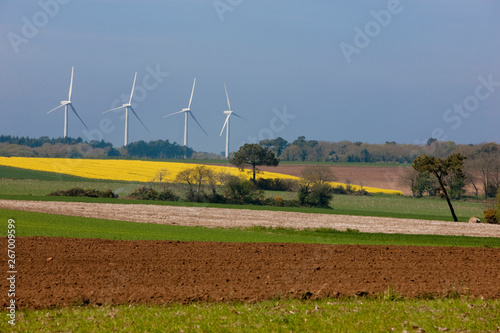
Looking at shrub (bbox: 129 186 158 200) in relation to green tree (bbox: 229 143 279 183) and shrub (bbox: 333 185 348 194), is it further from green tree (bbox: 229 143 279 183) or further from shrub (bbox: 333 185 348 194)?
shrub (bbox: 333 185 348 194)

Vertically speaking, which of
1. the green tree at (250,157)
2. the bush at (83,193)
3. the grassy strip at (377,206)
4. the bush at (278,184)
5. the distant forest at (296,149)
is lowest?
the grassy strip at (377,206)

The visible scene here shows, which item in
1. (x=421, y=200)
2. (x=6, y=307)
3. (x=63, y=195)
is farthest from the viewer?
(x=421, y=200)

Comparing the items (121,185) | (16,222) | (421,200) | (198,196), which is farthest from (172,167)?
(16,222)

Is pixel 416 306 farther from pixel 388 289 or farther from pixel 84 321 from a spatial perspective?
pixel 84 321

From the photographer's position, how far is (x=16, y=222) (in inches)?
1230

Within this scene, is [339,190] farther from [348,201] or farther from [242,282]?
[242,282]

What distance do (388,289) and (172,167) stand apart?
256 feet

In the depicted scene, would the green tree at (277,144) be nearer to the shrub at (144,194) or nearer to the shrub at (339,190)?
the shrub at (339,190)

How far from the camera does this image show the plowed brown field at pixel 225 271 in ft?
44.6

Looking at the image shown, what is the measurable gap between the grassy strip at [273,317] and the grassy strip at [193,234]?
14.5 metres

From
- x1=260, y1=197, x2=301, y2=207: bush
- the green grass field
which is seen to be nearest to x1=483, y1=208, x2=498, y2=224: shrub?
the green grass field

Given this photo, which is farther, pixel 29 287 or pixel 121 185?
pixel 121 185

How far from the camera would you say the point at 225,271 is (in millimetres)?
17172

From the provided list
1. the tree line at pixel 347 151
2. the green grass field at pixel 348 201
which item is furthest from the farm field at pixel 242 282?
the tree line at pixel 347 151
